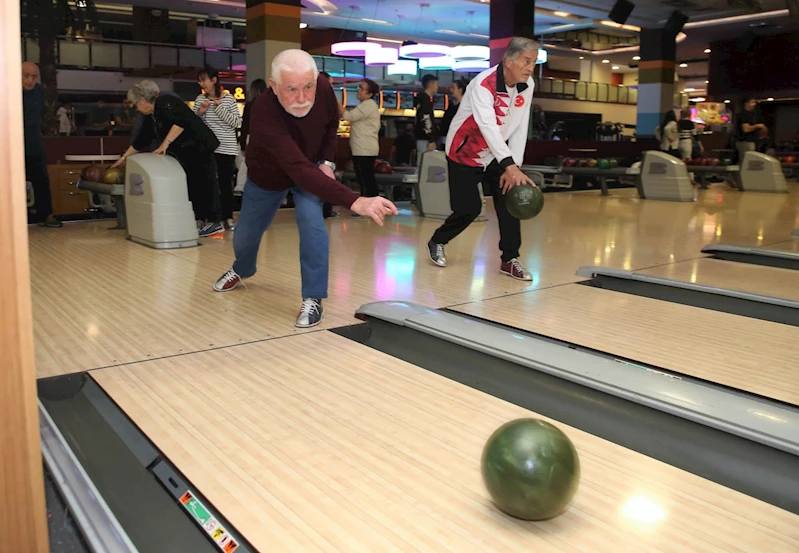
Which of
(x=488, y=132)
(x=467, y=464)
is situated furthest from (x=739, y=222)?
(x=467, y=464)

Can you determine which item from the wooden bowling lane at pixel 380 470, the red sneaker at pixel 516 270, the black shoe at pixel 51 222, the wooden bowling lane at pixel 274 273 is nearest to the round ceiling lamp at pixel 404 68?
the wooden bowling lane at pixel 274 273

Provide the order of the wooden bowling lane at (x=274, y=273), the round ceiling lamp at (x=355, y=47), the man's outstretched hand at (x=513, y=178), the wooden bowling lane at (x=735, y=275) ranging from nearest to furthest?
1. the wooden bowling lane at (x=274, y=273)
2. the man's outstretched hand at (x=513, y=178)
3. the wooden bowling lane at (x=735, y=275)
4. the round ceiling lamp at (x=355, y=47)

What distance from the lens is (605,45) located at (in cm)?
1736

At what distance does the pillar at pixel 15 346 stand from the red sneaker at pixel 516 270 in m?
2.80

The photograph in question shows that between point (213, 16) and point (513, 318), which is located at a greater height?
point (213, 16)

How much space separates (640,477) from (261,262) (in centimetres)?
276

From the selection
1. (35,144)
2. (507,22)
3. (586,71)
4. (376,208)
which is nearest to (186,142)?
(35,144)

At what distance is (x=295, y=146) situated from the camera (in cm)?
251

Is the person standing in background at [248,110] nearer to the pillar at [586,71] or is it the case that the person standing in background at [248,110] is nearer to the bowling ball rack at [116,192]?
the bowling ball rack at [116,192]

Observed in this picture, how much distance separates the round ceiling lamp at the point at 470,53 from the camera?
35.5ft

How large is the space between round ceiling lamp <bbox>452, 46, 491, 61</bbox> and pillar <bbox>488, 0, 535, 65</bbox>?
0.37ft

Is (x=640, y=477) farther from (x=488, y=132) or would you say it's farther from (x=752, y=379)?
(x=488, y=132)

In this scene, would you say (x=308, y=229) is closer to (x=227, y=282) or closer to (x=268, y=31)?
(x=227, y=282)

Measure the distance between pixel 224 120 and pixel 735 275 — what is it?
323 centimetres
